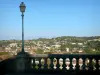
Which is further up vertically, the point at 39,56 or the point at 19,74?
the point at 39,56

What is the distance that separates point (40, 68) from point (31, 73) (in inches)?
21.6

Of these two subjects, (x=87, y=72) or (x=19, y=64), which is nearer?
(x=87, y=72)

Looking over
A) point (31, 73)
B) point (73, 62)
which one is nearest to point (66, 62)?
point (73, 62)

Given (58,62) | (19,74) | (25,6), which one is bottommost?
(19,74)

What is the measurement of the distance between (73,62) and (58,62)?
2.59 feet

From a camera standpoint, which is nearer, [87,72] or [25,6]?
[87,72]

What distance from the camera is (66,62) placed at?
1052 cm

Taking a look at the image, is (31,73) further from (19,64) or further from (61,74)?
(61,74)

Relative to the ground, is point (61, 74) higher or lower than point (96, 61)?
lower

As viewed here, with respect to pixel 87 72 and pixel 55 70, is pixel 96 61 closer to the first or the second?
pixel 87 72

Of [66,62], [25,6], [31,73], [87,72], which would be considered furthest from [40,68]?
[25,6]

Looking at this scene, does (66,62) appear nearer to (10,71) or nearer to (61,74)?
(61,74)

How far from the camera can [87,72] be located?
1015 cm

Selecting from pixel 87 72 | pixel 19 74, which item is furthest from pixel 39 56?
pixel 87 72
